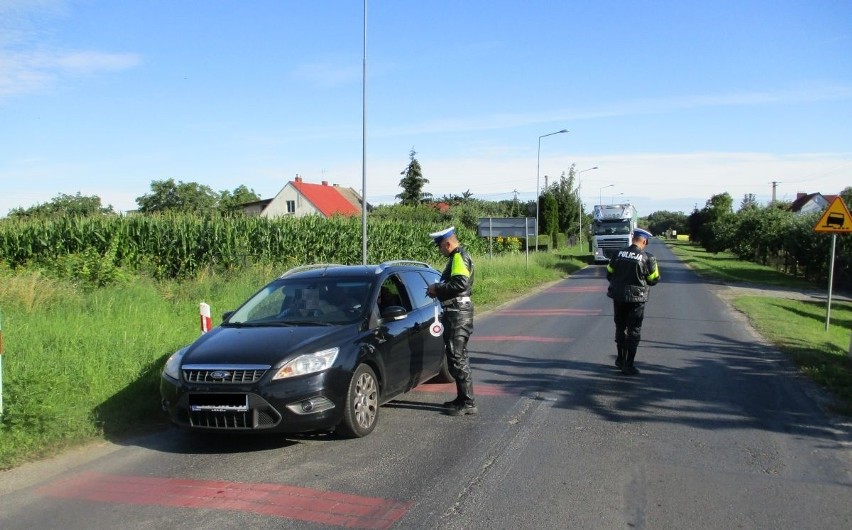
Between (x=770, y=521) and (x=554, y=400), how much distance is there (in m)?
3.35

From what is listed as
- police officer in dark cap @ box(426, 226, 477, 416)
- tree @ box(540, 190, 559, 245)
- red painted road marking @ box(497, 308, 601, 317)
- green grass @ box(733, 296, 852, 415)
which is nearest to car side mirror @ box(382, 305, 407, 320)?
police officer in dark cap @ box(426, 226, 477, 416)

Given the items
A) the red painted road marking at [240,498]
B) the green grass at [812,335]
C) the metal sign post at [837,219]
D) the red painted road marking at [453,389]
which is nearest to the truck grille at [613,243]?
the green grass at [812,335]

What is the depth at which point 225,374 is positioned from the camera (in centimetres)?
588

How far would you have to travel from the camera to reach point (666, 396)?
25.8ft

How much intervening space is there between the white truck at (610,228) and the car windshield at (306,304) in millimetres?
37054

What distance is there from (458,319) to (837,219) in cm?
1082

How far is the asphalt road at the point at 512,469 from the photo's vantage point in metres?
4.52

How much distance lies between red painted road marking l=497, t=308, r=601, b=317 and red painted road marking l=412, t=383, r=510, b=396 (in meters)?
8.44

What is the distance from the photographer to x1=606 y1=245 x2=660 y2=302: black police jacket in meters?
9.03

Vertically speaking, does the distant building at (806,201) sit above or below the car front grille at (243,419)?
above

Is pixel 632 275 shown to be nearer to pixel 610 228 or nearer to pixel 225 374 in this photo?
pixel 225 374

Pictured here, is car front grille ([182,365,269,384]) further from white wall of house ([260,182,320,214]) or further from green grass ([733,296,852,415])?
white wall of house ([260,182,320,214])

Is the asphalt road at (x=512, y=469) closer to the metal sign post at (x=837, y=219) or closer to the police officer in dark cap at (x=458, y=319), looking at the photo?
the police officer in dark cap at (x=458, y=319)

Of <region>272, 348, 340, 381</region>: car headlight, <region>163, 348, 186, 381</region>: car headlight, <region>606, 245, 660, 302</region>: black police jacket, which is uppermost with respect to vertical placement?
<region>606, 245, 660, 302</region>: black police jacket
